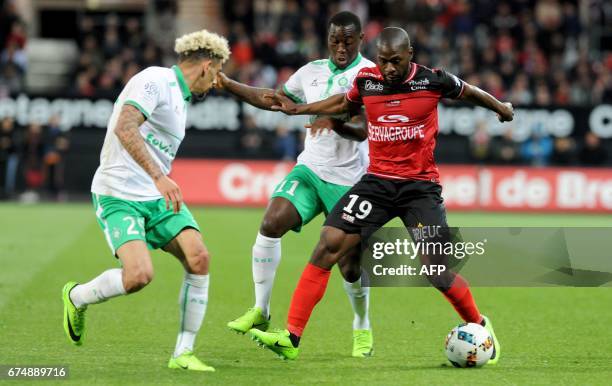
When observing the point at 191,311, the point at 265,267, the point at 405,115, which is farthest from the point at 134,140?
the point at 265,267

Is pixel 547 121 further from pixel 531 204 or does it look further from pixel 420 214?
pixel 420 214

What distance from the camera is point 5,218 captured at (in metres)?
19.9

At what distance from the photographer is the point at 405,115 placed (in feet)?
25.7

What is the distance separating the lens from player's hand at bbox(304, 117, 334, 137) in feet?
27.9

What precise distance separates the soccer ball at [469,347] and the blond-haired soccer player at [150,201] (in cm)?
166

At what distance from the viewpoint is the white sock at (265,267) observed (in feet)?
28.5

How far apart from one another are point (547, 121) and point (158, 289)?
51.6 feet

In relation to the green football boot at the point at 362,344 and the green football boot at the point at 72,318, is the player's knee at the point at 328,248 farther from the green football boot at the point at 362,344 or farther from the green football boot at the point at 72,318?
the green football boot at the point at 72,318

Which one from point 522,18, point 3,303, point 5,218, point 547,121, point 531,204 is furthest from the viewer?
point 522,18

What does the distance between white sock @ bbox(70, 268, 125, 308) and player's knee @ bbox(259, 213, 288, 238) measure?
155 centimetres

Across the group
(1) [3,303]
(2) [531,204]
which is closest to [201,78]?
(1) [3,303]

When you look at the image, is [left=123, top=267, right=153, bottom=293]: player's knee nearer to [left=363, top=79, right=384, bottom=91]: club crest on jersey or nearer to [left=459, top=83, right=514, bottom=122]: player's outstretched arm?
[left=363, top=79, right=384, bottom=91]: club crest on jersey

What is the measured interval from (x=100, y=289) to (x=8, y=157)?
18.2 meters

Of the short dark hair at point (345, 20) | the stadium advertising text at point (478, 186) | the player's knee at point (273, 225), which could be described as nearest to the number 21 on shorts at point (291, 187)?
the player's knee at point (273, 225)
